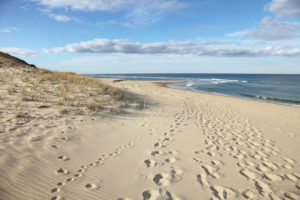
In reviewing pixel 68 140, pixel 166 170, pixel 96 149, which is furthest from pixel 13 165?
pixel 166 170

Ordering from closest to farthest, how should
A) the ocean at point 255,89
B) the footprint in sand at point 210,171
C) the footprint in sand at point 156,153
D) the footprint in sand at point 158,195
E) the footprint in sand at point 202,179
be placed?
the footprint in sand at point 158,195 → the footprint in sand at point 202,179 → the footprint in sand at point 210,171 → the footprint in sand at point 156,153 → the ocean at point 255,89

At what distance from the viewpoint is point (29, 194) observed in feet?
7.93

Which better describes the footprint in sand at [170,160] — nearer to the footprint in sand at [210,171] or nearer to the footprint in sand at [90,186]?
the footprint in sand at [210,171]

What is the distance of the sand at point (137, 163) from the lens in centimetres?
273

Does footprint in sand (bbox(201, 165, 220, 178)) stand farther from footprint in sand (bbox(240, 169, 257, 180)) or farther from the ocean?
the ocean

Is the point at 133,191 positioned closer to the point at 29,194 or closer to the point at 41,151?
the point at 29,194

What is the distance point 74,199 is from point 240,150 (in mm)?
4697

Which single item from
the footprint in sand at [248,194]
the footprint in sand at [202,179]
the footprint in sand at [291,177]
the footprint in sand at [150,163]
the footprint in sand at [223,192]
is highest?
the footprint in sand at [150,163]

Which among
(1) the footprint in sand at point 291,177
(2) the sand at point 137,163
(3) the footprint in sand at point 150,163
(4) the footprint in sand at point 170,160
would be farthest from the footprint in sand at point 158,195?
(1) the footprint in sand at point 291,177

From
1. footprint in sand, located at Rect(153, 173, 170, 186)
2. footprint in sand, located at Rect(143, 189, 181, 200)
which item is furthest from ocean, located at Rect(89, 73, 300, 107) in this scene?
footprint in sand, located at Rect(143, 189, 181, 200)

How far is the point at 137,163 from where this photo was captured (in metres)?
3.68

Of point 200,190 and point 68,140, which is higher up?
point 68,140

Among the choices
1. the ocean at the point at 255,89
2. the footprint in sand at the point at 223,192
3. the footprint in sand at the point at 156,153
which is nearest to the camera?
the footprint in sand at the point at 223,192

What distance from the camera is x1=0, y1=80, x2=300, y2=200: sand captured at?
273cm
